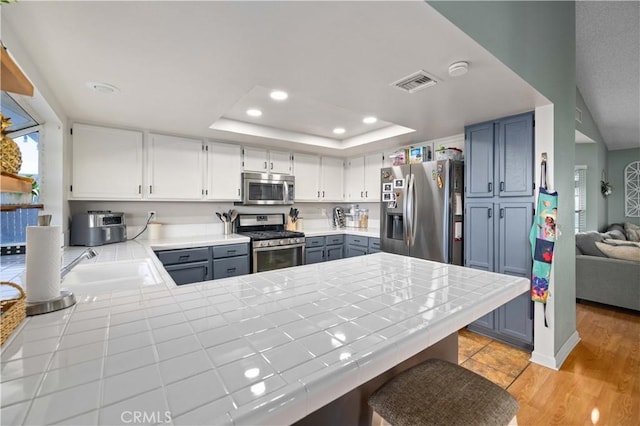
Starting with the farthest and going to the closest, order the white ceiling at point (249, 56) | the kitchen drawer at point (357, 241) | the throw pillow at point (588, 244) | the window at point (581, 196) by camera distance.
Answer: the window at point (581, 196), the kitchen drawer at point (357, 241), the throw pillow at point (588, 244), the white ceiling at point (249, 56)

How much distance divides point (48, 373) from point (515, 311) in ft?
10.0

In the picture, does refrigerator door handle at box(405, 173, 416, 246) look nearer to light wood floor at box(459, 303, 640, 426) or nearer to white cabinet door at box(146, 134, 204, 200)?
light wood floor at box(459, 303, 640, 426)

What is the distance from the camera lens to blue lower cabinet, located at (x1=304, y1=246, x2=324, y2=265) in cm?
375

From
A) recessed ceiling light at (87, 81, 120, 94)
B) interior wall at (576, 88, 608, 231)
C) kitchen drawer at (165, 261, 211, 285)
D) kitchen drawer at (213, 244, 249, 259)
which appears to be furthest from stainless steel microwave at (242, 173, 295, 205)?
interior wall at (576, 88, 608, 231)

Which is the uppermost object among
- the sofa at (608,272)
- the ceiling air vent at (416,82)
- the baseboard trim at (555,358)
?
the ceiling air vent at (416,82)

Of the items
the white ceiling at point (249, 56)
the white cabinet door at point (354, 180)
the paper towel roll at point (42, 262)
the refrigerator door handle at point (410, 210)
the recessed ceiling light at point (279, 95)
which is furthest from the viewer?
the white cabinet door at point (354, 180)

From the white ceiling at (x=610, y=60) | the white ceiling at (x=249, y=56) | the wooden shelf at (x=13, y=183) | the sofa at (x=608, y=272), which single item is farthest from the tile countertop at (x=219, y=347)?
the sofa at (x=608, y=272)

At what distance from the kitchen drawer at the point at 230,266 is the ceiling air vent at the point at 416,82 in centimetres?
232

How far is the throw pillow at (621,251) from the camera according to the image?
3.27m

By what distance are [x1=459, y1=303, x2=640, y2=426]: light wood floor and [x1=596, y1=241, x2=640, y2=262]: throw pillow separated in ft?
2.70

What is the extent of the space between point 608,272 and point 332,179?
372cm

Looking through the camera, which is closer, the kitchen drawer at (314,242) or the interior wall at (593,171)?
the kitchen drawer at (314,242)

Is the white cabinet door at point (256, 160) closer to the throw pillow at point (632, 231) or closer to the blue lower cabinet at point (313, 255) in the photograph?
the blue lower cabinet at point (313, 255)

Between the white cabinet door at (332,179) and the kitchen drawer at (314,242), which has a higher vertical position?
the white cabinet door at (332,179)
